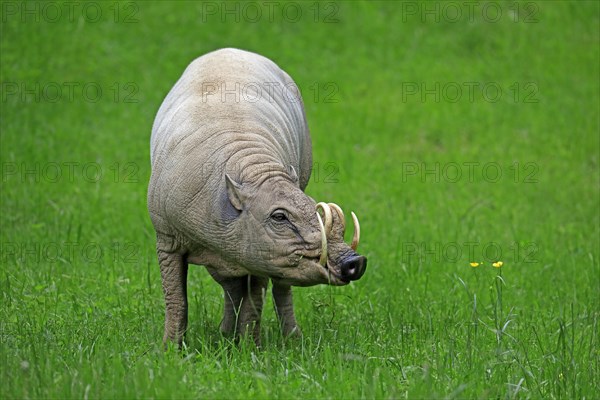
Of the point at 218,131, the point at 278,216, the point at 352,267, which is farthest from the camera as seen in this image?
the point at 218,131

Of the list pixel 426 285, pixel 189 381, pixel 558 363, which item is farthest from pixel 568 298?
pixel 189 381

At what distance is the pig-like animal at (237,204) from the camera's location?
6.21 metres

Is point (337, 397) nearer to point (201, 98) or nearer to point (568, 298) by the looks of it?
point (201, 98)

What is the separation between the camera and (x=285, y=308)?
25.4 feet

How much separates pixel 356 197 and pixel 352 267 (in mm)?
6224

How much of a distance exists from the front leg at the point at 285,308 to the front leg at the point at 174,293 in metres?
0.84

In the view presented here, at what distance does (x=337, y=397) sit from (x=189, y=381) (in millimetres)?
841

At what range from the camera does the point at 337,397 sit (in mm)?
5816
